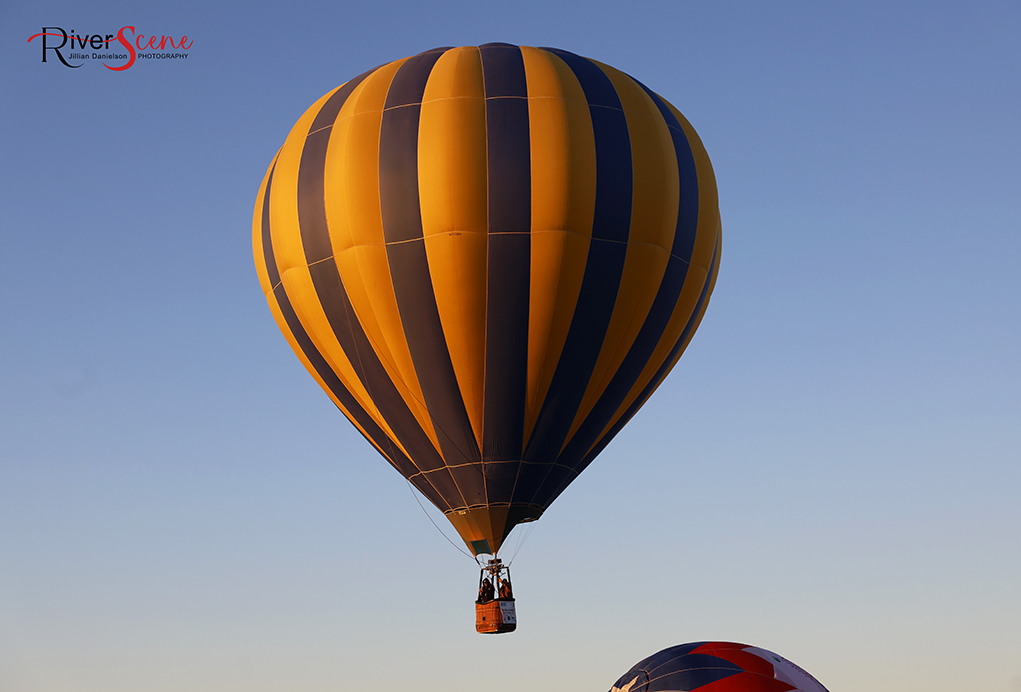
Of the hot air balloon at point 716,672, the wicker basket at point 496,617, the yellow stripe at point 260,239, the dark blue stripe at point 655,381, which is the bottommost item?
the hot air balloon at point 716,672

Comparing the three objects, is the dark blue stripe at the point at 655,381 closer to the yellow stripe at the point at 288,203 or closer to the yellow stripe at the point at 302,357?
the yellow stripe at the point at 302,357

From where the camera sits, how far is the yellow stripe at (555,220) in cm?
1680

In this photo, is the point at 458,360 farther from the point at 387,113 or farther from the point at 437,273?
the point at 387,113

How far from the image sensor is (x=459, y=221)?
1669 cm

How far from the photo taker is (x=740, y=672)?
14.2 meters

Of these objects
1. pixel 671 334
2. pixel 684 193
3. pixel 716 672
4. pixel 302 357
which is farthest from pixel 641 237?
pixel 716 672

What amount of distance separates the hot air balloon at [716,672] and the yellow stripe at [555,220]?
4232 mm

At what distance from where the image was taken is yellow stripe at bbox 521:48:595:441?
55.1 feet

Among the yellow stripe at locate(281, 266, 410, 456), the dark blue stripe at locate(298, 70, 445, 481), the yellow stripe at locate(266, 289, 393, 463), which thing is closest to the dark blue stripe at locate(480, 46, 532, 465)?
the dark blue stripe at locate(298, 70, 445, 481)

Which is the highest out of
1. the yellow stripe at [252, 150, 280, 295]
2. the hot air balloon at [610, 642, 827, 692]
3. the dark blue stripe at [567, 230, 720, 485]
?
the yellow stripe at [252, 150, 280, 295]

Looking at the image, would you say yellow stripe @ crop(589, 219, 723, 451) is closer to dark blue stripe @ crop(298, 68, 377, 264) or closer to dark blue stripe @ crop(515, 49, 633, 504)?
dark blue stripe @ crop(515, 49, 633, 504)

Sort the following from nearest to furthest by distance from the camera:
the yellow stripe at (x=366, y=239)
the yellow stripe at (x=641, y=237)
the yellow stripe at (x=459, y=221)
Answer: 1. the yellow stripe at (x=459, y=221)
2. the yellow stripe at (x=366, y=239)
3. the yellow stripe at (x=641, y=237)

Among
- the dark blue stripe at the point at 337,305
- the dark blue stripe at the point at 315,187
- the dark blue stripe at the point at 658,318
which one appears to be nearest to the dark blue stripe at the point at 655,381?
the dark blue stripe at the point at 658,318

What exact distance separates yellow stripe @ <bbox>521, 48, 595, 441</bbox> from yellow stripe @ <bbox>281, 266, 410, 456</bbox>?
104 inches
